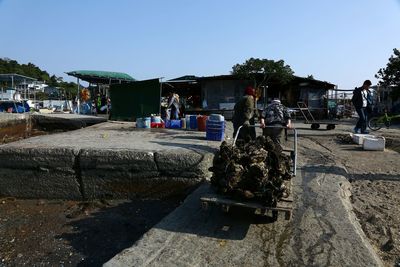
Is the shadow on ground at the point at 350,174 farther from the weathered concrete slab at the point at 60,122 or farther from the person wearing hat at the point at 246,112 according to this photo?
the weathered concrete slab at the point at 60,122

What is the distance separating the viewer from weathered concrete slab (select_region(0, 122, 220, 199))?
232 inches

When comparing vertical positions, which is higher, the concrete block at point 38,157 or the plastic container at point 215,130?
the plastic container at point 215,130

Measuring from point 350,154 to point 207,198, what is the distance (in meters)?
6.28

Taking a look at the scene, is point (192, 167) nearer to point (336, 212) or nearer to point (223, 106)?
point (336, 212)

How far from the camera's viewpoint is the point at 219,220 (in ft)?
14.8

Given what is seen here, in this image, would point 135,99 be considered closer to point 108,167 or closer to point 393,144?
point 108,167

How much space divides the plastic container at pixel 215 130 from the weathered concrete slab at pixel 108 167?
1253 millimetres

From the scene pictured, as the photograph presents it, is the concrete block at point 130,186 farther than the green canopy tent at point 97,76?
No

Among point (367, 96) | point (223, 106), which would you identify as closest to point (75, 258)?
point (367, 96)

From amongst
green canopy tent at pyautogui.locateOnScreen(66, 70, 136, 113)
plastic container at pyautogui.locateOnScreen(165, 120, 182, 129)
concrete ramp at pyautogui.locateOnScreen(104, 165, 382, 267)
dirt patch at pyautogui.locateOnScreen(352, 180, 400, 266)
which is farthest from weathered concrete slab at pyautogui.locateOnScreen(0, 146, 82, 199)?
green canopy tent at pyautogui.locateOnScreen(66, 70, 136, 113)

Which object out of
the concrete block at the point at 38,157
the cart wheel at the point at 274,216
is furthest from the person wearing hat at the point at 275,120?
the concrete block at the point at 38,157

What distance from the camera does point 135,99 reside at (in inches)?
547

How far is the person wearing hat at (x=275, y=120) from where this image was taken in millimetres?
6824

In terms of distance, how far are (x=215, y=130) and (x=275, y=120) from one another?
1.30 meters
